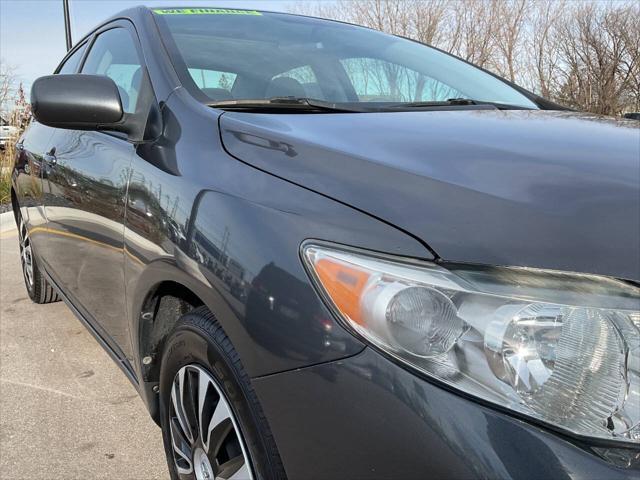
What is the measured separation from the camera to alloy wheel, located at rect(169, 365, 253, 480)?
1412 millimetres

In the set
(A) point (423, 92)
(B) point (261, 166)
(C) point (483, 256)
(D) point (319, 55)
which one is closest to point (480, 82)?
(A) point (423, 92)

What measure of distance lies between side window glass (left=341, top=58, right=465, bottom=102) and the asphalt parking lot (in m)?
1.64

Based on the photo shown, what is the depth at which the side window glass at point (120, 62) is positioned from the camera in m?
2.23

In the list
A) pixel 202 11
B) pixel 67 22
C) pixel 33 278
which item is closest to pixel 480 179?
pixel 202 11

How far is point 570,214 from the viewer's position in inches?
42.1

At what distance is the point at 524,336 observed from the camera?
102cm

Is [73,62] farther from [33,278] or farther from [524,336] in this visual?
[524,336]

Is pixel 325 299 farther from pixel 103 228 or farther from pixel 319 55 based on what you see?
pixel 319 55

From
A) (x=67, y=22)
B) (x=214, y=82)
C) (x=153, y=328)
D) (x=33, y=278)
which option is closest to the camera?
(x=153, y=328)

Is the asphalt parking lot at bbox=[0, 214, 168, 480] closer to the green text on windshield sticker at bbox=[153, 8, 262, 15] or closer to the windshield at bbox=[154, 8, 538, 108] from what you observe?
the windshield at bbox=[154, 8, 538, 108]

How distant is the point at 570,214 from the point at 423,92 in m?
1.40

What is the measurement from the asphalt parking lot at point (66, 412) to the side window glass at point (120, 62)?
131 centimetres

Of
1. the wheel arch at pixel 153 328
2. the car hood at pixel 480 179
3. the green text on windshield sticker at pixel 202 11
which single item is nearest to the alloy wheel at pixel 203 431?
the wheel arch at pixel 153 328

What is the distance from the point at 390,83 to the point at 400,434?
5.62 feet
